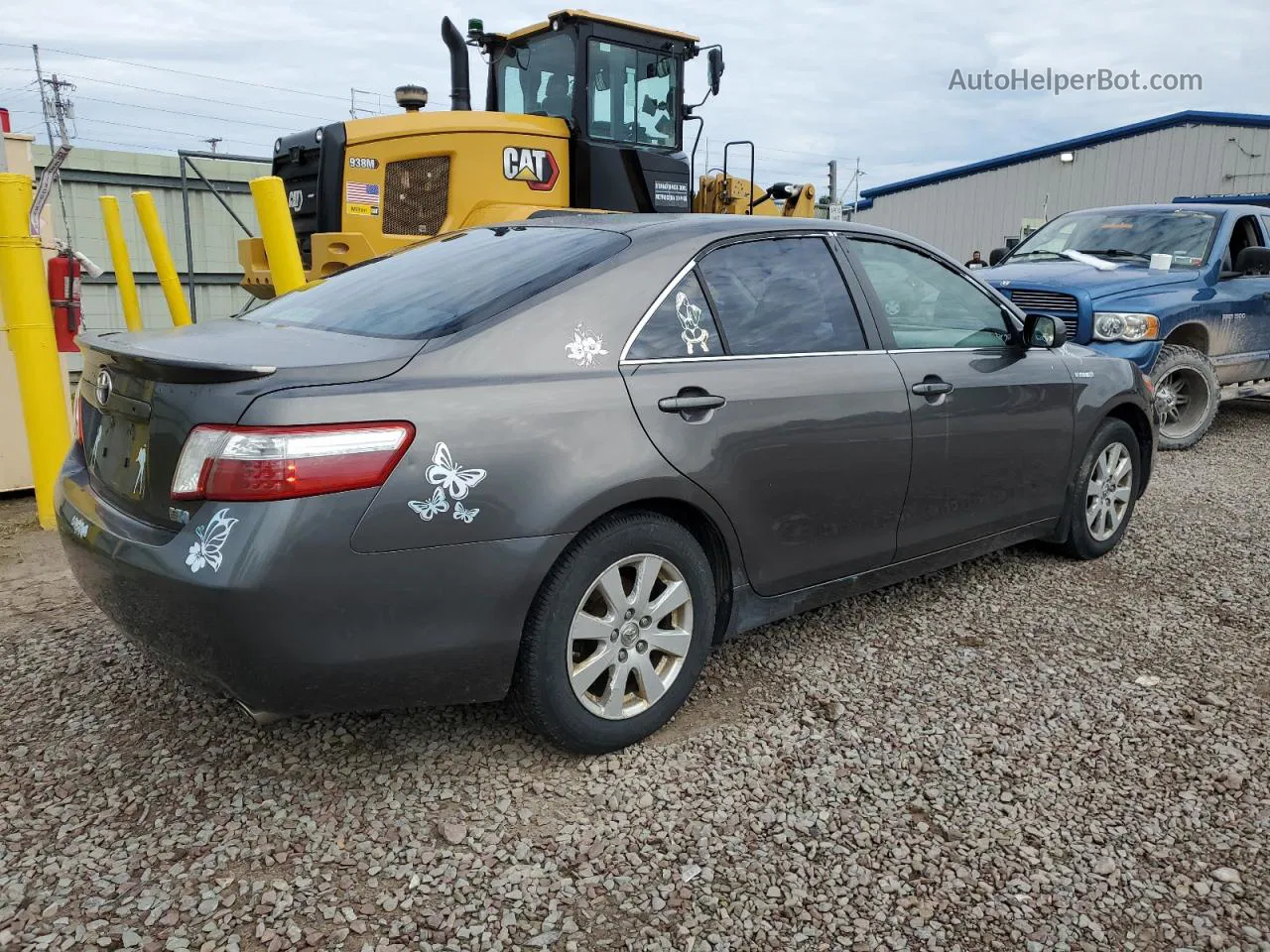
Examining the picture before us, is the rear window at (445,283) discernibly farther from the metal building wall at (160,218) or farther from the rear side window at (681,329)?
the metal building wall at (160,218)

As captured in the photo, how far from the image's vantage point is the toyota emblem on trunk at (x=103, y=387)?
9.02ft

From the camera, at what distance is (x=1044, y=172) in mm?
25047

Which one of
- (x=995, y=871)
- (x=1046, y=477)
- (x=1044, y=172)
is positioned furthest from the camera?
(x=1044, y=172)

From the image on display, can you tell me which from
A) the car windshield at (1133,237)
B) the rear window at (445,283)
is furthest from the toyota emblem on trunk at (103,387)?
the car windshield at (1133,237)

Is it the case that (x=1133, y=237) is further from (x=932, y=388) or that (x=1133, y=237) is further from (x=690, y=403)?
(x=690, y=403)

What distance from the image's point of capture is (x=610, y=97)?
27.4ft

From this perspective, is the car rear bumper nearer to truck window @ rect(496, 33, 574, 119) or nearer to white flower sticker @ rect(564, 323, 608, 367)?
white flower sticker @ rect(564, 323, 608, 367)

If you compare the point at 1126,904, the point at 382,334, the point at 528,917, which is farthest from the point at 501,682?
the point at 1126,904

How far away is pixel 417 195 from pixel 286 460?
245 inches

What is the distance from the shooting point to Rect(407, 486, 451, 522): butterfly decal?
2.37 m

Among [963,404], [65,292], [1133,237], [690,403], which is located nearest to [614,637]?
[690,403]

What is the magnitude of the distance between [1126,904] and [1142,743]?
0.85m

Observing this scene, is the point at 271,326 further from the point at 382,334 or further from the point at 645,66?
the point at 645,66

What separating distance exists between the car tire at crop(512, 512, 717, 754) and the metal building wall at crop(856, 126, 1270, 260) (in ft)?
78.5
